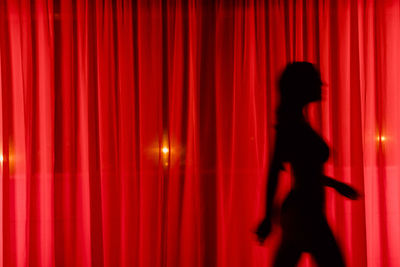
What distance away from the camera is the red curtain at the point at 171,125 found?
273 centimetres

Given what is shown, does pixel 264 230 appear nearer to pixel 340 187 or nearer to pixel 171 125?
pixel 340 187

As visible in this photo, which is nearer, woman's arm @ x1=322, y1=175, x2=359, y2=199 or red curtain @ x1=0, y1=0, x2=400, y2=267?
woman's arm @ x1=322, y1=175, x2=359, y2=199

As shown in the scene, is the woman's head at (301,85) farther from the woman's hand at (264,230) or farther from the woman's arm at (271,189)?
the woman's hand at (264,230)

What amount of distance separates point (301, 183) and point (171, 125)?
46.4 inches

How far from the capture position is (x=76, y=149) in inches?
109

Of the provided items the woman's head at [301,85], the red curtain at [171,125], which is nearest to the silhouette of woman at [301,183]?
the woman's head at [301,85]

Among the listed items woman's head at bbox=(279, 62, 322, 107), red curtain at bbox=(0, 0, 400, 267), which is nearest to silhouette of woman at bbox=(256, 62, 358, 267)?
woman's head at bbox=(279, 62, 322, 107)

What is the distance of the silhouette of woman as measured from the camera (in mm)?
1821

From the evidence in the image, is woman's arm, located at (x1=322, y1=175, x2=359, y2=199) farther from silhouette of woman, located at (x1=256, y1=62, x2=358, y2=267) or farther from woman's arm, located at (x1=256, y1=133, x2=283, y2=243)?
woman's arm, located at (x1=256, y1=133, x2=283, y2=243)

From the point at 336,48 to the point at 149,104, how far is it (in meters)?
1.38

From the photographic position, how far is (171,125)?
275 centimetres

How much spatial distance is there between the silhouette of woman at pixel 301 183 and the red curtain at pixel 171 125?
88 centimetres

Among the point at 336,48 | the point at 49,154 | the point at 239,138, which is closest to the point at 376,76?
the point at 336,48

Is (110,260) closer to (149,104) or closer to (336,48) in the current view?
(149,104)
